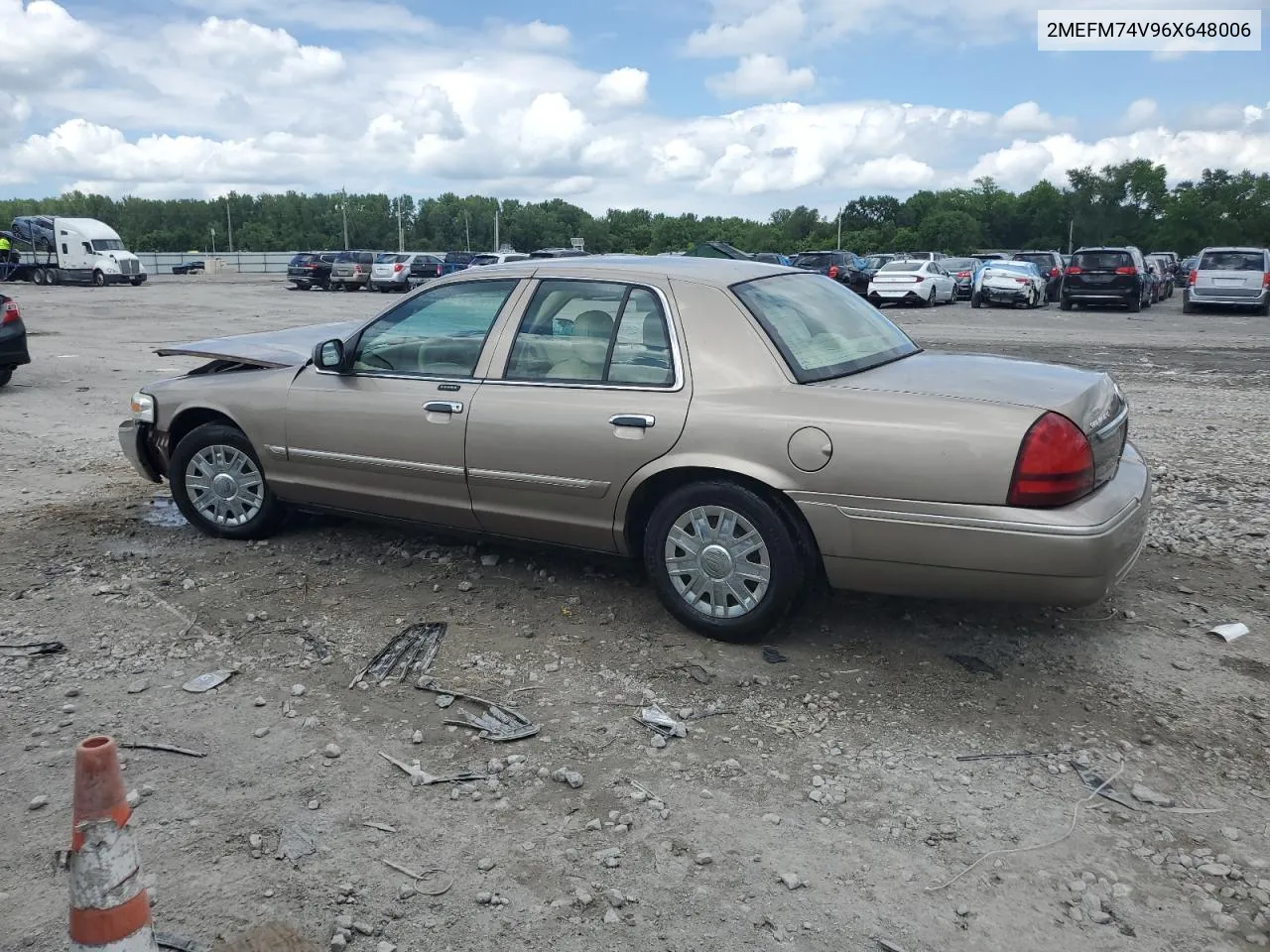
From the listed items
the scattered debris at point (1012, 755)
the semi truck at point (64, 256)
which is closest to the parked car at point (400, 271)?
the semi truck at point (64, 256)

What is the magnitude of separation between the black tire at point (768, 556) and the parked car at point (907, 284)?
1031 inches

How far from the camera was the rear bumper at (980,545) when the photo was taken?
12.5 ft

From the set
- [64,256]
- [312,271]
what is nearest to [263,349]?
[312,271]

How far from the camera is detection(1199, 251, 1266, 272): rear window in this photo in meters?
26.1

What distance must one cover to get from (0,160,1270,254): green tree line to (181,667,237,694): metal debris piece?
8924 cm

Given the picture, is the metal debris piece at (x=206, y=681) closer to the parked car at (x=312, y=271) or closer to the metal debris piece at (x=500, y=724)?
the metal debris piece at (x=500, y=724)

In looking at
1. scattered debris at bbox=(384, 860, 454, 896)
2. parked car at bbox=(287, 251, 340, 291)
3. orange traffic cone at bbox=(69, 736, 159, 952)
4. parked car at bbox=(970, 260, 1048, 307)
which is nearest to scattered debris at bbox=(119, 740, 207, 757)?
scattered debris at bbox=(384, 860, 454, 896)

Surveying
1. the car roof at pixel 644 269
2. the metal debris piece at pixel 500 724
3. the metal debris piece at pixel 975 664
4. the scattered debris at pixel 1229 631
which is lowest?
the metal debris piece at pixel 500 724

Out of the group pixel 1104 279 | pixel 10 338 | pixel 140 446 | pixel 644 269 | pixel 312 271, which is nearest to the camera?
pixel 644 269

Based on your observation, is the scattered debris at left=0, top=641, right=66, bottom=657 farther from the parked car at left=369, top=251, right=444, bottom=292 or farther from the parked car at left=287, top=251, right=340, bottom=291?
the parked car at left=287, top=251, right=340, bottom=291

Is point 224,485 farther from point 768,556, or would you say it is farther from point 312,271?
point 312,271

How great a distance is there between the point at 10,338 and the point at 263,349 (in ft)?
24.2

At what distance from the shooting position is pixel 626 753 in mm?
3615

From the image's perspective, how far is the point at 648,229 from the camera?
105312 mm
